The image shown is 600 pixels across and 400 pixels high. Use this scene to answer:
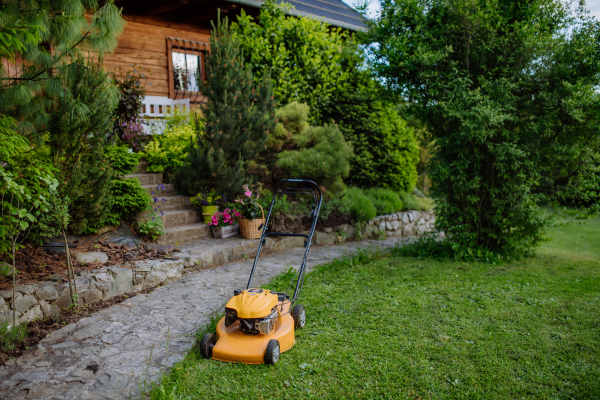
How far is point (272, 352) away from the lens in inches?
114

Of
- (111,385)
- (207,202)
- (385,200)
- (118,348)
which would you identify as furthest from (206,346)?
(385,200)

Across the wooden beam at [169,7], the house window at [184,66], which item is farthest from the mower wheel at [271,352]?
the wooden beam at [169,7]

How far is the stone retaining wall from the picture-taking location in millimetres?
3619

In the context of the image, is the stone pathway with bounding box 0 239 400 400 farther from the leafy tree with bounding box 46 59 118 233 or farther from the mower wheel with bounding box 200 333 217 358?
the leafy tree with bounding box 46 59 118 233

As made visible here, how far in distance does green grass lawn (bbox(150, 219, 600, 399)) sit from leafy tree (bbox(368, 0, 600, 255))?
40.2 inches

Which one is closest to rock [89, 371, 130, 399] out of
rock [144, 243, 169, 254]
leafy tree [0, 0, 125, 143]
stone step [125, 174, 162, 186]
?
rock [144, 243, 169, 254]

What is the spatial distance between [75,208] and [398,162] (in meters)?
7.06

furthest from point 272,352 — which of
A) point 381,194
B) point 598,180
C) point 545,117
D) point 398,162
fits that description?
point 398,162

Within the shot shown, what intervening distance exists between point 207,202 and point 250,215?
753mm

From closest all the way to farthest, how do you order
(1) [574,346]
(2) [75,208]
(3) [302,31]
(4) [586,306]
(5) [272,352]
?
1. (5) [272,352]
2. (1) [574,346]
3. (4) [586,306]
4. (2) [75,208]
5. (3) [302,31]

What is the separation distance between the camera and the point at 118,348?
3.22 meters

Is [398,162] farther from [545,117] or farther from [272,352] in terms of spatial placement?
[272,352]

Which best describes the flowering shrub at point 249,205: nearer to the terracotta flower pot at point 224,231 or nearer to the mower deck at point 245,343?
the terracotta flower pot at point 224,231

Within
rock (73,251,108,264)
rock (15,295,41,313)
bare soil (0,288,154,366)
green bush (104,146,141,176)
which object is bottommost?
bare soil (0,288,154,366)
